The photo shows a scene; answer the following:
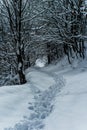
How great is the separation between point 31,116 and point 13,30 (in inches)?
279

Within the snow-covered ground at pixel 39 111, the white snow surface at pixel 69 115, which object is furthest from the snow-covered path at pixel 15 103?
the white snow surface at pixel 69 115

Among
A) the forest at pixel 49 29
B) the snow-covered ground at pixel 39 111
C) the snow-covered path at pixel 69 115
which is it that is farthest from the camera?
the forest at pixel 49 29

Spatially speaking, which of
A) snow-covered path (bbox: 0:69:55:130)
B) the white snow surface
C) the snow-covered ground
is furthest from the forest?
the white snow surface

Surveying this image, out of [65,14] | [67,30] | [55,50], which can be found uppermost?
[65,14]

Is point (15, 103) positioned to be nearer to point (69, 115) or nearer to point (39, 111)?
point (39, 111)

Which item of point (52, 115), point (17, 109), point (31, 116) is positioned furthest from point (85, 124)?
point (17, 109)

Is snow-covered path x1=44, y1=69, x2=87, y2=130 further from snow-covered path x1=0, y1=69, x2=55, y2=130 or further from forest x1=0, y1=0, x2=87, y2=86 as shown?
forest x1=0, y1=0, x2=87, y2=86

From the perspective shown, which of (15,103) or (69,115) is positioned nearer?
(69,115)

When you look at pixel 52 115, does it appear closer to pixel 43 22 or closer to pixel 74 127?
pixel 74 127

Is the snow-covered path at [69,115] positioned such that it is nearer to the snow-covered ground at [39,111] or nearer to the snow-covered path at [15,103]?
the snow-covered ground at [39,111]

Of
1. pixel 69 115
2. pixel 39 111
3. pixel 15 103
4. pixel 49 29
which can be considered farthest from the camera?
pixel 49 29

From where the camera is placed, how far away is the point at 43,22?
2100 centimetres

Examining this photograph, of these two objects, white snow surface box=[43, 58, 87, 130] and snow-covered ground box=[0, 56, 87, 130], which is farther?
snow-covered ground box=[0, 56, 87, 130]

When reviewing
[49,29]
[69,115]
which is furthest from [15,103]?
[49,29]
